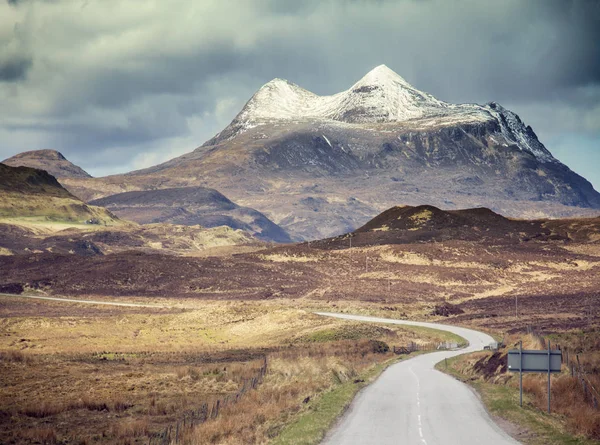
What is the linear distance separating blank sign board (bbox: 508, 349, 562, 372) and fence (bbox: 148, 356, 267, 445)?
12.7 m

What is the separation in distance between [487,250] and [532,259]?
530 inches

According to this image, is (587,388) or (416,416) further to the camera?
(587,388)

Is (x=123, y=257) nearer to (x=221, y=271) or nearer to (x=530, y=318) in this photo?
(x=221, y=271)

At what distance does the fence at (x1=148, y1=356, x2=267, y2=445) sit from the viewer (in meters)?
28.8

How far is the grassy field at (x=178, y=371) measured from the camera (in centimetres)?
3275

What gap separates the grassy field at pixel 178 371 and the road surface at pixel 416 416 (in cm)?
122

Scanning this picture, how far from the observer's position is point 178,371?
171 feet

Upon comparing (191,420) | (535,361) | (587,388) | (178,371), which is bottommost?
(178,371)

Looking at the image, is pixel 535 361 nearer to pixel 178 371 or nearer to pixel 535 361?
pixel 535 361

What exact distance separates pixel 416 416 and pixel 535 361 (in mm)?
5437

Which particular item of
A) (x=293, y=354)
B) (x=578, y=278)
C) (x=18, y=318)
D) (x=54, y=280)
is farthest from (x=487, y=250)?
(x=293, y=354)

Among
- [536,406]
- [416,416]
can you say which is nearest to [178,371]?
[416,416]

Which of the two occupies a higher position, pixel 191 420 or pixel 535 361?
pixel 535 361

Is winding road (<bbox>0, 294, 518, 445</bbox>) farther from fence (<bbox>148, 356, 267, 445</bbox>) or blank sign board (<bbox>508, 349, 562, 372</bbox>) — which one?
fence (<bbox>148, 356, 267, 445</bbox>)
